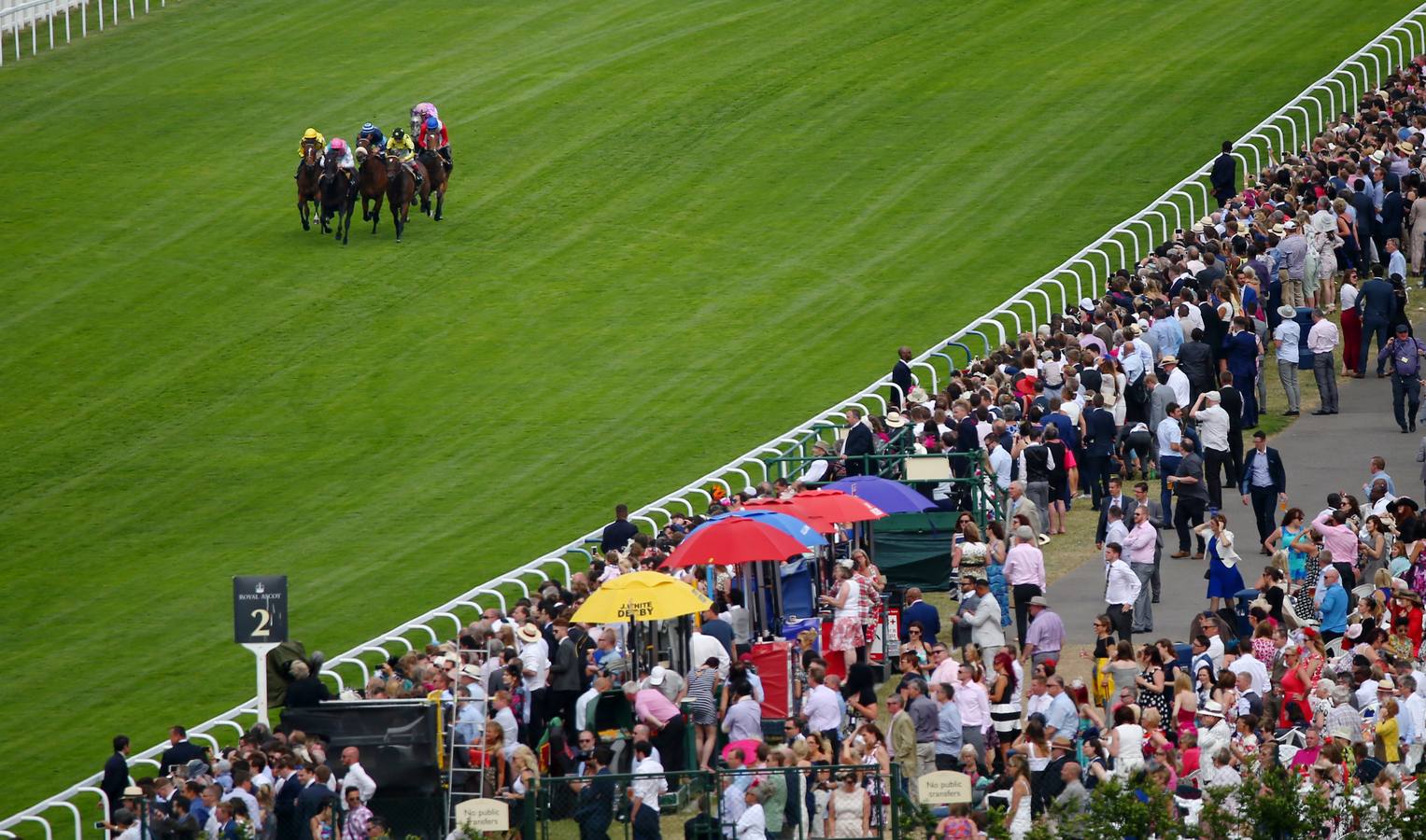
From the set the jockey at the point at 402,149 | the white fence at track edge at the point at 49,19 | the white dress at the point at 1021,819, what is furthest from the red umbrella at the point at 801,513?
the white fence at track edge at the point at 49,19

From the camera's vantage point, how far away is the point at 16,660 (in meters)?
25.5

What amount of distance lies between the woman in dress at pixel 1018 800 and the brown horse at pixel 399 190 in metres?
21.8

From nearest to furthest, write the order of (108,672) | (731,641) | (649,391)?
1. (731,641)
2. (108,672)
3. (649,391)

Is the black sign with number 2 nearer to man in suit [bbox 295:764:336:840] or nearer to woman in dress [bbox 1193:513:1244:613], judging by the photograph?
man in suit [bbox 295:764:336:840]

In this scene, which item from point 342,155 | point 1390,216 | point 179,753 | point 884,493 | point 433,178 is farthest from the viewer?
point 433,178

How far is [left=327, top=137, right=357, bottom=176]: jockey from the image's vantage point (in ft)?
115

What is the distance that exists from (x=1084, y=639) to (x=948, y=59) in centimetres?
2376

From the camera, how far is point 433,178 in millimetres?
37062

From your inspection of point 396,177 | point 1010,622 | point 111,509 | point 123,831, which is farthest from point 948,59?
point 123,831

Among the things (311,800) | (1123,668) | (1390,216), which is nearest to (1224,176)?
(1390,216)

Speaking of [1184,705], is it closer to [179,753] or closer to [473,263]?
[179,753]

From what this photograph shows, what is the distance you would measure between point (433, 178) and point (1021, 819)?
913 inches

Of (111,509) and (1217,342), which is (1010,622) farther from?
(111,509)

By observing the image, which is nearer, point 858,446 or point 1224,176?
point 858,446
